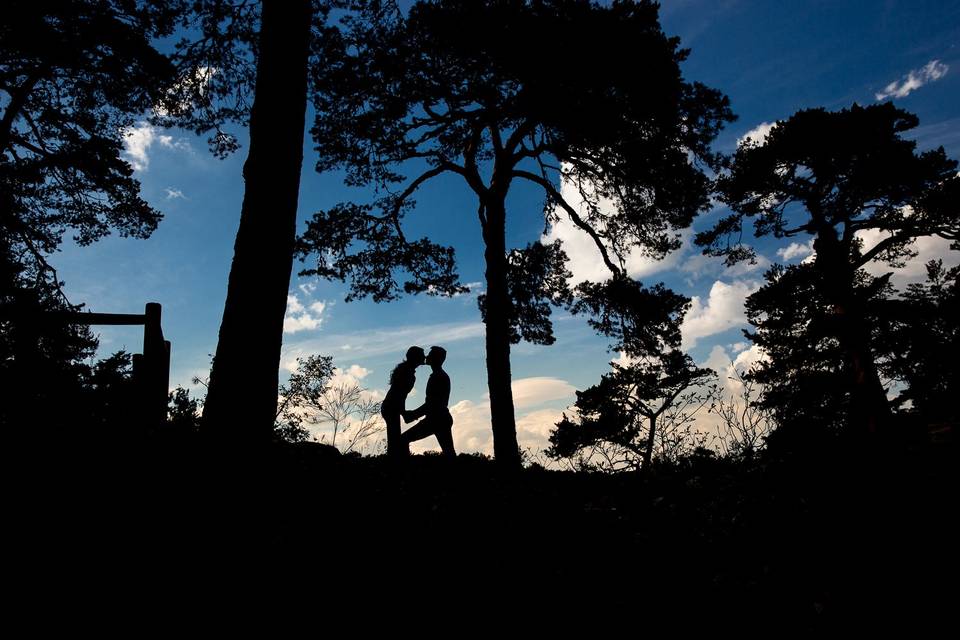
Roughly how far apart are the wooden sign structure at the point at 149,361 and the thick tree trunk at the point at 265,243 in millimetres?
3561

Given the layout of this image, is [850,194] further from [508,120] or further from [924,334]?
[508,120]

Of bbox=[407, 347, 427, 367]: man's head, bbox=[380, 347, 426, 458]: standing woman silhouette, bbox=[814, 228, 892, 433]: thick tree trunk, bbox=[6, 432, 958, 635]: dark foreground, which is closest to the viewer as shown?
bbox=[6, 432, 958, 635]: dark foreground

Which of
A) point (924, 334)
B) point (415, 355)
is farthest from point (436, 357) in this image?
point (924, 334)

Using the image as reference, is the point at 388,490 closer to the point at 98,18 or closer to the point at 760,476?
the point at 760,476

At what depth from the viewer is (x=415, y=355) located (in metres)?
7.24

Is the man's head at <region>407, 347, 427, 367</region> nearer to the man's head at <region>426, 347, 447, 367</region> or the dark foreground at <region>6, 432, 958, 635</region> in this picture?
the man's head at <region>426, 347, 447, 367</region>

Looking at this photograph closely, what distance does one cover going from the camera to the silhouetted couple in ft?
23.0

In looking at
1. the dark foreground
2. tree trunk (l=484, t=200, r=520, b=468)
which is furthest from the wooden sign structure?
tree trunk (l=484, t=200, r=520, b=468)

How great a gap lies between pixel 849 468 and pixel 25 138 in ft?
54.1

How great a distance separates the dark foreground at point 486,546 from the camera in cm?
279

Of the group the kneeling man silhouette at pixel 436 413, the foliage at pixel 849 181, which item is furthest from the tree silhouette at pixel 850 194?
the kneeling man silhouette at pixel 436 413

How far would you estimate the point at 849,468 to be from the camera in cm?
401

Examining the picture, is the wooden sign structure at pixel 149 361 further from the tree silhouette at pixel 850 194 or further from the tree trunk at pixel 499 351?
the tree silhouette at pixel 850 194

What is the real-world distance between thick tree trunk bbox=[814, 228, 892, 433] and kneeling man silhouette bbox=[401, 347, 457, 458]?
1221cm
